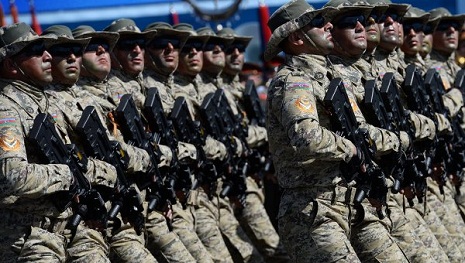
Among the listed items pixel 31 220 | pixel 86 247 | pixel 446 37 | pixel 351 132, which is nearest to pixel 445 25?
pixel 446 37

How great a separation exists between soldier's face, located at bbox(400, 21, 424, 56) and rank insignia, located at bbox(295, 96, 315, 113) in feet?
13.7

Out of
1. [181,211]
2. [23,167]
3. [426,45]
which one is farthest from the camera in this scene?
[426,45]

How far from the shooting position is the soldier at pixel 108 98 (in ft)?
26.3

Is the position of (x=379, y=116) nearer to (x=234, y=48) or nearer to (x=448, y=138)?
(x=448, y=138)

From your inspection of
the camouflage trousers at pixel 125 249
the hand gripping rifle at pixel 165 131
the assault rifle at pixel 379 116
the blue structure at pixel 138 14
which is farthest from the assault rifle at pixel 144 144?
the blue structure at pixel 138 14

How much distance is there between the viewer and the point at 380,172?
25.2ft

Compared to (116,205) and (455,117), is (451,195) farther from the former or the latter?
(116,205)

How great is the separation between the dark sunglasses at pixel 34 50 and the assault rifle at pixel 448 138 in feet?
11.9

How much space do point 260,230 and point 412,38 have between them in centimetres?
241

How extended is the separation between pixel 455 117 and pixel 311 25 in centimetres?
312

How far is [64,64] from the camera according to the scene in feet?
25.8

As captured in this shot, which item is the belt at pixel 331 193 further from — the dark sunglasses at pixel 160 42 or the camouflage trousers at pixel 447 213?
the dark sunglasses at pixel 160 42

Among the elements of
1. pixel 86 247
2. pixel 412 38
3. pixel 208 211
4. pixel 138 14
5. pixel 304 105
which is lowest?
pixel 138 14

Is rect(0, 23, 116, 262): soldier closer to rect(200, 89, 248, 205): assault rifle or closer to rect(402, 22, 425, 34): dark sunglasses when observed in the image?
Answer: rect(200, 89, 248, 205): assault rifle
